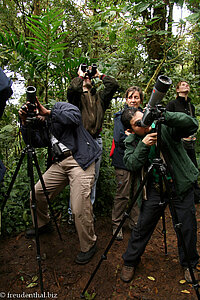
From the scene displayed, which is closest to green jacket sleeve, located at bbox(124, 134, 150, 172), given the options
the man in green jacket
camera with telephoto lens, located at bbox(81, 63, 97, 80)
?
the man in green jacket

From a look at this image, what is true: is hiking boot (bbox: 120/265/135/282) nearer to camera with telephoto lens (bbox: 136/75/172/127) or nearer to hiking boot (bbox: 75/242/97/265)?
hiking boot (bbox: 75/242/97/265)

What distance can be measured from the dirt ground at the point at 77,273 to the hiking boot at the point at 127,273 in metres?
0.05

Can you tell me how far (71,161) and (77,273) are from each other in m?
1.26

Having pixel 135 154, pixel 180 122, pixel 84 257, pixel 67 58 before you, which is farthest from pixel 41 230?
pixel 67 58

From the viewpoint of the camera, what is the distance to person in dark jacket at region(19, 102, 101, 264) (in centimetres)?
250

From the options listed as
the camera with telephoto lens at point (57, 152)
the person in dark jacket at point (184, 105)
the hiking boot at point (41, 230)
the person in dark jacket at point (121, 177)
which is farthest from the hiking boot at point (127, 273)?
the person in dark jacket at point (184, 105)

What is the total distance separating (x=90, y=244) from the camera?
2580 mm

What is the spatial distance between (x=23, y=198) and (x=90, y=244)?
1.49 m

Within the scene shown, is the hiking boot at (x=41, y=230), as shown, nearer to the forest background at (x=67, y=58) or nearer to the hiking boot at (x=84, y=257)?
the forest background at (x=67, y=58)

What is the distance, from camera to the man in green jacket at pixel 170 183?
6.88 feet

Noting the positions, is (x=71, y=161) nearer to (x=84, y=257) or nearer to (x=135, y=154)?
(x=135, y=154)

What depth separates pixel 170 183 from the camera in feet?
7.24

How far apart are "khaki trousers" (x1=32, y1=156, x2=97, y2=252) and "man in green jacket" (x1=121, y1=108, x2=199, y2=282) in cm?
52

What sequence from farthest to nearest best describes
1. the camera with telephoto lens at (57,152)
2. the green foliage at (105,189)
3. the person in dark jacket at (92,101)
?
the green foliage at (105,189) < the person in dark jacket at (92,101) < the camera with telephoto lens at (57,152)
